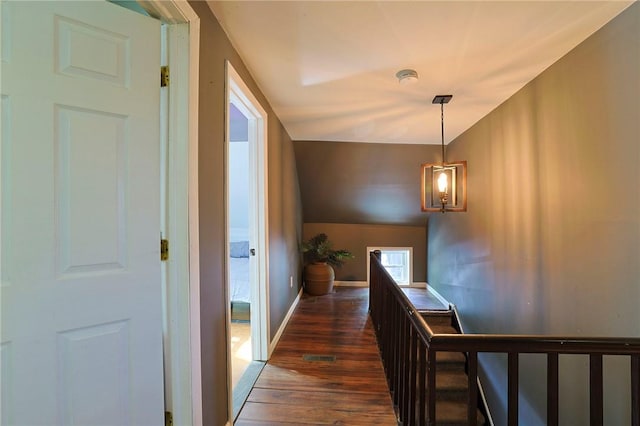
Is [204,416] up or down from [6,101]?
down

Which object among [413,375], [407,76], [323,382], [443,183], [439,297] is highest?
[407,76]

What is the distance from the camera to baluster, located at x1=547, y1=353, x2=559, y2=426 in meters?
1.08

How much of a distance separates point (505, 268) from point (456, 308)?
57.3 inches

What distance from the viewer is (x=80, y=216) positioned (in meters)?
0.95

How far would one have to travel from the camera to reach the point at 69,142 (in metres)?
0.92

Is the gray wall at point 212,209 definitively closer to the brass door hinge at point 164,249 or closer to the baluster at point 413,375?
the brass door hinge at point 164,249

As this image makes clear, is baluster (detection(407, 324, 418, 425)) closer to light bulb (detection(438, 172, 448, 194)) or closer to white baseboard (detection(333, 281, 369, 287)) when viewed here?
light bulb (detection(438, 172, 448, 194))

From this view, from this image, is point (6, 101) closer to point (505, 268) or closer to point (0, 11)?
point (0, 11)

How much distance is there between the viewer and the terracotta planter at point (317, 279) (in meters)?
4.36

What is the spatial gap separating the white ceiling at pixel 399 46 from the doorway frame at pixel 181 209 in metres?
0.32

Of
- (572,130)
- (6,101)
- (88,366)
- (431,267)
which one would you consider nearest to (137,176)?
(6,101)

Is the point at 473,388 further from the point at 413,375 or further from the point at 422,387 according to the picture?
the point at 413,375

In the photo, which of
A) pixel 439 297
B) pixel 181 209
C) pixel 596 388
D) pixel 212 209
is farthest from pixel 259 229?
pixel 439 297

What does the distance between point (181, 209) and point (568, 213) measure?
2.24 m
